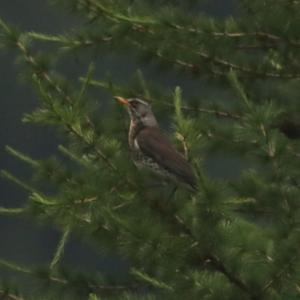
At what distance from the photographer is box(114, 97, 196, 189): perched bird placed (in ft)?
22.4

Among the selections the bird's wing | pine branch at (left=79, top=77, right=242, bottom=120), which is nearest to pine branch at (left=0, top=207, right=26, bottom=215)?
the bird's wing

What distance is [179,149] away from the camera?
23.0ft

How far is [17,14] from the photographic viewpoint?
385 ft

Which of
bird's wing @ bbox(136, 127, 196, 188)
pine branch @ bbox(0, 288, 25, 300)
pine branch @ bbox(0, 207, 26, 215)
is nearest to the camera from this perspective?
pine branch @ bbox(0, 207, 26, 215)

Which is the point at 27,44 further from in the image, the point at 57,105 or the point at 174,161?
the point at 57,105

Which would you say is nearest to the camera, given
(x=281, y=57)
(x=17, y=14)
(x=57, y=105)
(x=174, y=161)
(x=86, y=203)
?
(x=57, y=105)

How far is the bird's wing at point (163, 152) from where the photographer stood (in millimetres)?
6754

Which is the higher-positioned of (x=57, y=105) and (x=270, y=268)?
(x=57, y=105)

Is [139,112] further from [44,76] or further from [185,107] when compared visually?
[44,76]

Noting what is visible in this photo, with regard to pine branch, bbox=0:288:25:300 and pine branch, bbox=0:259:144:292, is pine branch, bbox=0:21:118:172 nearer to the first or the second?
pine branch, bbox=0:288:25:300

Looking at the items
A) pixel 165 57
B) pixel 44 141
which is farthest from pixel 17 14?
pixel 165 57

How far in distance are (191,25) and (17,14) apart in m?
110

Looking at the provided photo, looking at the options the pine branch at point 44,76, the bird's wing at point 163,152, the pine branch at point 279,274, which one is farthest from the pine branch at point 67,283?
the pine branch at point 279,274

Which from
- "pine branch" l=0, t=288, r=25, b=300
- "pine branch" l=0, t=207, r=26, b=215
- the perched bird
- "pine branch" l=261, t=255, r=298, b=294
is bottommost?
"pine branch" l=0, t=288, r=25, b=300
